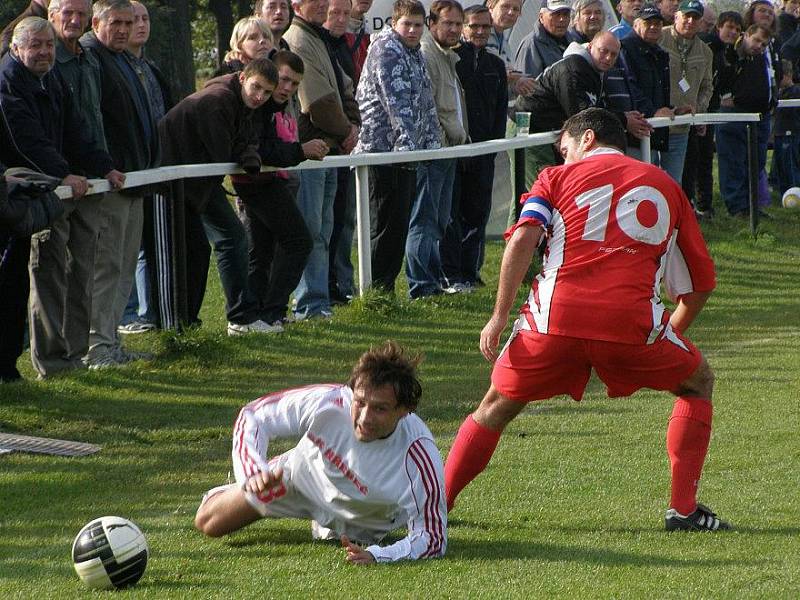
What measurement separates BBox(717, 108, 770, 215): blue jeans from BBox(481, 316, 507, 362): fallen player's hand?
37.8 ft

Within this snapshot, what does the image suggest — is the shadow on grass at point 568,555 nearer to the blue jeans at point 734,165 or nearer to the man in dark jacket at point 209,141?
the man in dark jacket at point 209,141

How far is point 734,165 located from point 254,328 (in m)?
8.10

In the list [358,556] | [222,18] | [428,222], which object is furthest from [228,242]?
[222,18]

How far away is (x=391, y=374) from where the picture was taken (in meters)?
5.64

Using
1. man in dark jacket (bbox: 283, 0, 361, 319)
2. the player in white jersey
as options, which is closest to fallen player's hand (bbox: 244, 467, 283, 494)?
the player in white jersey

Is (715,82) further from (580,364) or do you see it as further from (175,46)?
(580,364)

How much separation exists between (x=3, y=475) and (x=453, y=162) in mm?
6001

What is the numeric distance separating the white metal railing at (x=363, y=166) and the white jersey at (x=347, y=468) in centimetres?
329

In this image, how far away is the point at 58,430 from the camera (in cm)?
828

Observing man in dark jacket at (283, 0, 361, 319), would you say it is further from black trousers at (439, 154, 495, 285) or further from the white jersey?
the white jersey

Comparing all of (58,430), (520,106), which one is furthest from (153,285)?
(520,106)

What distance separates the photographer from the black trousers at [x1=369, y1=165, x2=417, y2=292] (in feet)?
38.7

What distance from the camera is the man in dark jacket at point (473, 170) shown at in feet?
41.9

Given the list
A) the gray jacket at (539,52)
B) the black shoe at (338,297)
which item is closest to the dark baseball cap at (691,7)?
the gray jacket at (539,52)
